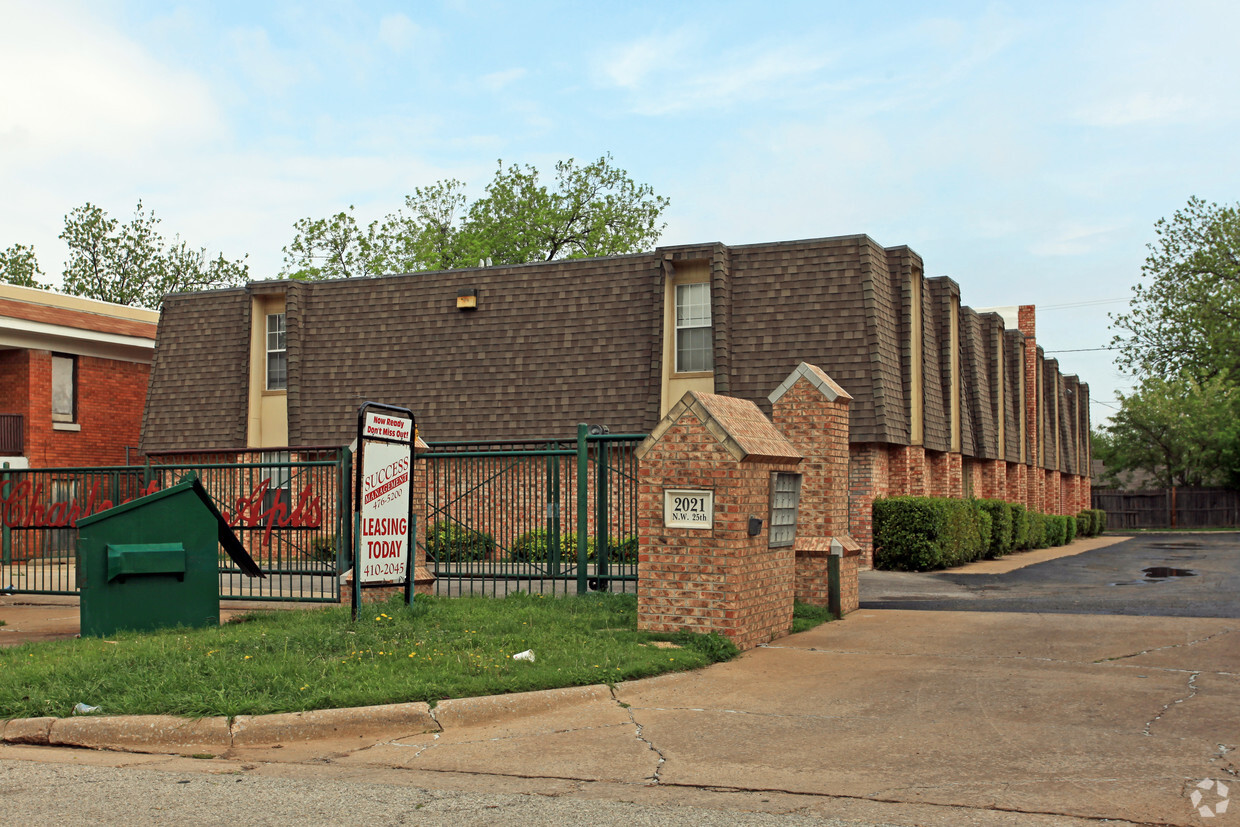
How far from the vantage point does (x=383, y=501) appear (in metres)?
10.4

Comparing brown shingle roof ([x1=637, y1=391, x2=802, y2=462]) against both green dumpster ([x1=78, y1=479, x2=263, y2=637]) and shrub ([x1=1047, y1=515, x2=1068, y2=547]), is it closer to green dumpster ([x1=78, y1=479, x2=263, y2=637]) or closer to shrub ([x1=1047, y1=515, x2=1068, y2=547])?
green dumpster ([x1=78, y1=479, x2=263, y2=637])

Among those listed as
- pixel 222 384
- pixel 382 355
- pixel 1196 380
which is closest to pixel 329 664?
pixel 382 355

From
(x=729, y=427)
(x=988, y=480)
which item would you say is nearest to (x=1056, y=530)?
(x=988, y=480)

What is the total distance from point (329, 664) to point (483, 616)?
2354 mm

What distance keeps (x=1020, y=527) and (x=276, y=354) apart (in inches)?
743

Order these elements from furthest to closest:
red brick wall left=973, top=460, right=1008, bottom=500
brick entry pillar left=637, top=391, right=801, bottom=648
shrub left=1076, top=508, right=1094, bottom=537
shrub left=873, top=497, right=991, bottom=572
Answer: shrub left=1076, top=508, right=1094, bottom=537, red brick wall left=973, top=460, right=1008, bottom=500, shrub left=873, top=497, right=991, bottom=572, brick entry pillar left=637, top=391, right=801, bottom=648

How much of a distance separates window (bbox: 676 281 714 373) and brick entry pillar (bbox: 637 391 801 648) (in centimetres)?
1260

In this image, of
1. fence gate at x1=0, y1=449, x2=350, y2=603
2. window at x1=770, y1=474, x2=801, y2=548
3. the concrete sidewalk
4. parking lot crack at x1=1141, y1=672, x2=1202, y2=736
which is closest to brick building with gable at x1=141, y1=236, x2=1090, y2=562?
fence gate at x1=0, y1=449, x2=350, y2=603

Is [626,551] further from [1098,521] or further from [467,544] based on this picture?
[1098,521]

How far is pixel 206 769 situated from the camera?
6547 millimetres

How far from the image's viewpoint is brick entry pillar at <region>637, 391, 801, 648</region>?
Result: 978cm

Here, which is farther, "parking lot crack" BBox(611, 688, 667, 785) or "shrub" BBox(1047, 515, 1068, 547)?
"shrub" BBox(1047, 515, 1068, 547)

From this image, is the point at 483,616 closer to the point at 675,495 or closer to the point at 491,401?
the point at 675,495

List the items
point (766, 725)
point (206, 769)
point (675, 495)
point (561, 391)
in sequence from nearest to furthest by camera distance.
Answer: point (206, 769), point (766, 725), point (675, 495), point (561, 391)
